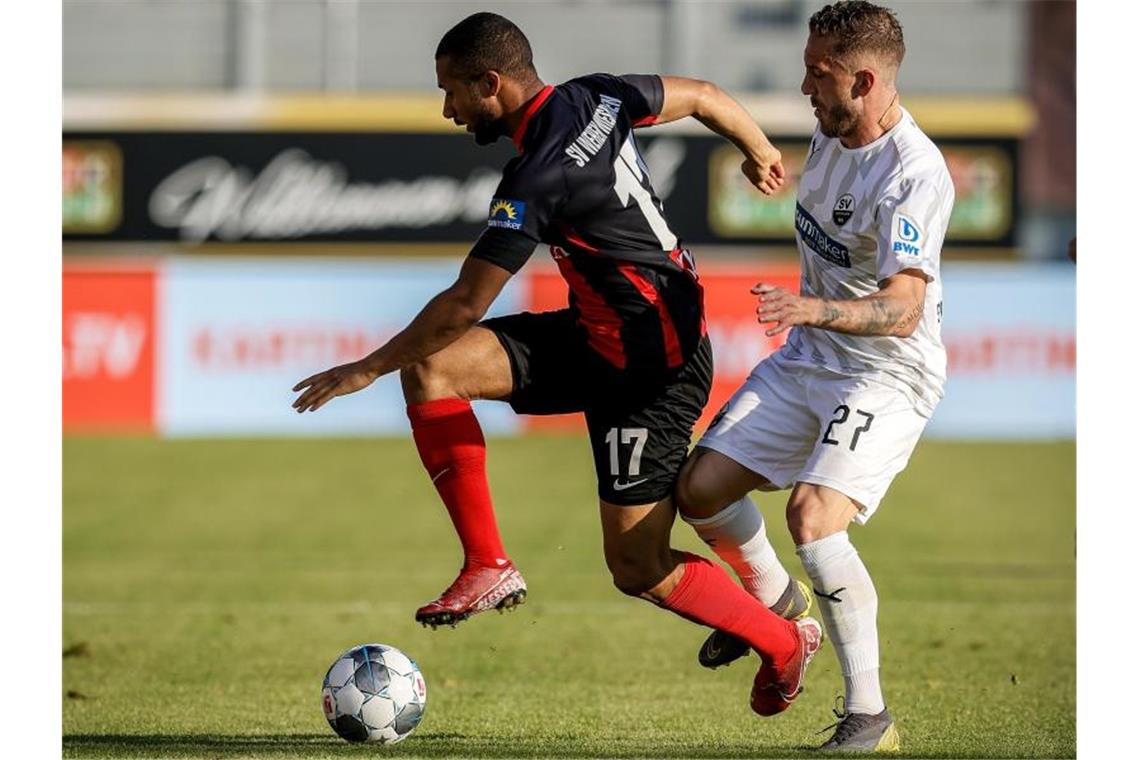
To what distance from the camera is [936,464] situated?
20.0 meters

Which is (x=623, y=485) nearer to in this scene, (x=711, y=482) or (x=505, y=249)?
(x=711, y=482)

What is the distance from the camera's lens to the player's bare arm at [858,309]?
18.3 feet

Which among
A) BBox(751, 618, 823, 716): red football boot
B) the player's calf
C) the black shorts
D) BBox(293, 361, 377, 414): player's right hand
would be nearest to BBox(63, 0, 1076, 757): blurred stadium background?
the player's calf

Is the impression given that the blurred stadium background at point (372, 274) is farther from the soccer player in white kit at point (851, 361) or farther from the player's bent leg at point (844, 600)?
the player's bent leg at point (844, 600)

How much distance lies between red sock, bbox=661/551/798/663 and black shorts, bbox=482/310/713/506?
350 mm

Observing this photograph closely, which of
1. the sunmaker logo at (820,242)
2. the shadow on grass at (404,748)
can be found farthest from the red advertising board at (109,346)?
the sunmaker logo at (820,242)

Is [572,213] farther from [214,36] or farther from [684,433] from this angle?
[214,36]

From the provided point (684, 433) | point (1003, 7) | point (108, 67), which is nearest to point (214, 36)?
point (108, 67)

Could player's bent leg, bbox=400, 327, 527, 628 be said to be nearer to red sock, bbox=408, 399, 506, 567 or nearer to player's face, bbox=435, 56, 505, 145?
red sock, bbox=408, 399, 506, 567

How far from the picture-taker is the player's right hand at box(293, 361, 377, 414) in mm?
6031

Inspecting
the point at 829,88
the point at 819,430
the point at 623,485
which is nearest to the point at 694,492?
the point at 623,485

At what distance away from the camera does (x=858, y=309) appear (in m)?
5.82

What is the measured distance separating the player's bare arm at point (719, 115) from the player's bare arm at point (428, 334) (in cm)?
105
